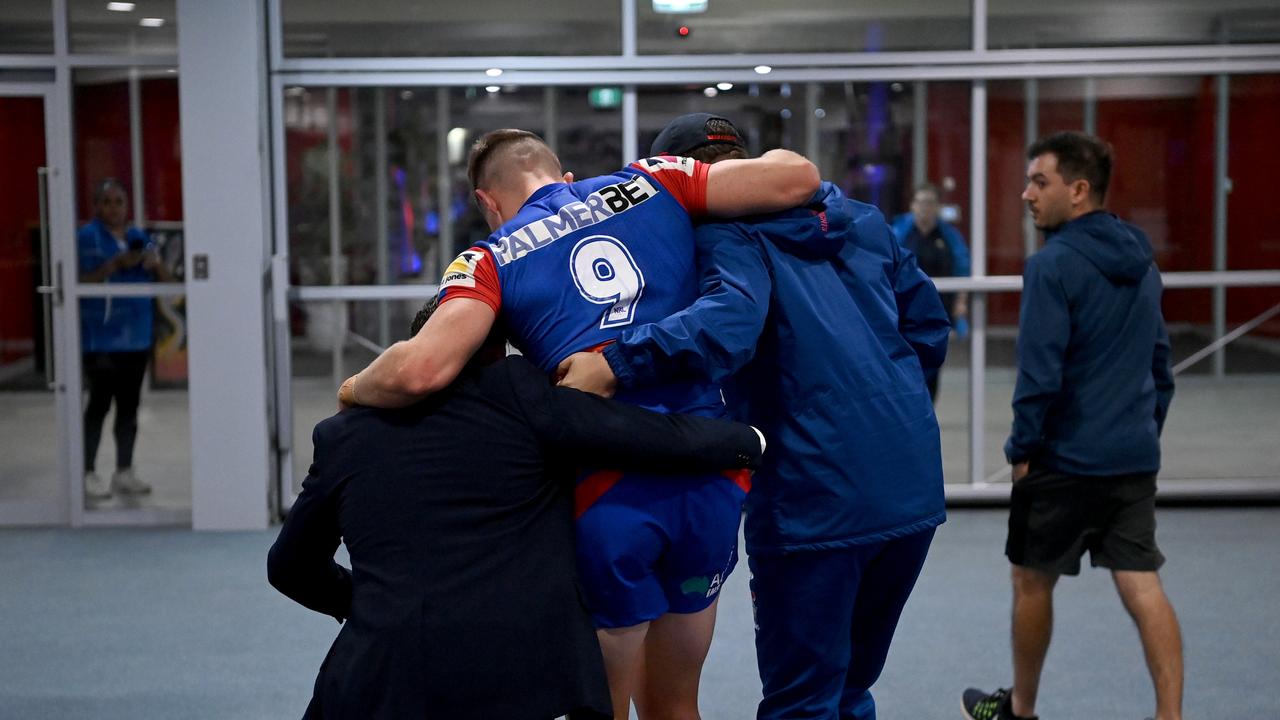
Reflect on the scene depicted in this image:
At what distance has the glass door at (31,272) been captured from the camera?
7051 mm

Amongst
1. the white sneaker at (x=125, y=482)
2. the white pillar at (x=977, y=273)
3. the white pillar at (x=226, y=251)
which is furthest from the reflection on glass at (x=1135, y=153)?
the white sneaker at (x=125, y=482)

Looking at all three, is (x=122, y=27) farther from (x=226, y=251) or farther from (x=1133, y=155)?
(x=1133, y=155)

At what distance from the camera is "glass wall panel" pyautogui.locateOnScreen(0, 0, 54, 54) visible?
699 centimetres

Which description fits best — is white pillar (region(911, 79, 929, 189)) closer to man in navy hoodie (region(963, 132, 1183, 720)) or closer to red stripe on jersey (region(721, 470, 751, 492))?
man in navy hoodie (region(963, 132, 1183, 720))

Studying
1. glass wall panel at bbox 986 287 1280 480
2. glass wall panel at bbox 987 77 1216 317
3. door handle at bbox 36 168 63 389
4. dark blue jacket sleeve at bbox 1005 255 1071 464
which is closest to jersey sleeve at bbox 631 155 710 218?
dark blue jacket sleeve at bbox 1005 255 1071 464

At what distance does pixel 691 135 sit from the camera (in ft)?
9.18

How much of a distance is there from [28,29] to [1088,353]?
5.66m

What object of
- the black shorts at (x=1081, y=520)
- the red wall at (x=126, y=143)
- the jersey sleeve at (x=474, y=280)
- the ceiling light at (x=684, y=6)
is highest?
the ceiling light at (x=684, y=6)

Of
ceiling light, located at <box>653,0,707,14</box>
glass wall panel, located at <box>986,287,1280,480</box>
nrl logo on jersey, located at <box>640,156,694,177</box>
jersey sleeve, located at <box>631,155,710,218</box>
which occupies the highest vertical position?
ceiling light, located at <box>653,0,707,14</box>

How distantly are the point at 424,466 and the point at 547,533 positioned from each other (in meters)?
0.22

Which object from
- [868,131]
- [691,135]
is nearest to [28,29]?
[868,131]

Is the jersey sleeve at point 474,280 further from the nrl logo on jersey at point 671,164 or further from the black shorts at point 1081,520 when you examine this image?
the black shorts at point 1081,520

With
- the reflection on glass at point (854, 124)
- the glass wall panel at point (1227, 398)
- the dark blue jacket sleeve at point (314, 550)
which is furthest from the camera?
the glass wall panel at point (1227, 398)

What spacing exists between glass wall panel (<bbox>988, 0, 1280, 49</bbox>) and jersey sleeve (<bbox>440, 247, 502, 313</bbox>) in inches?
227
